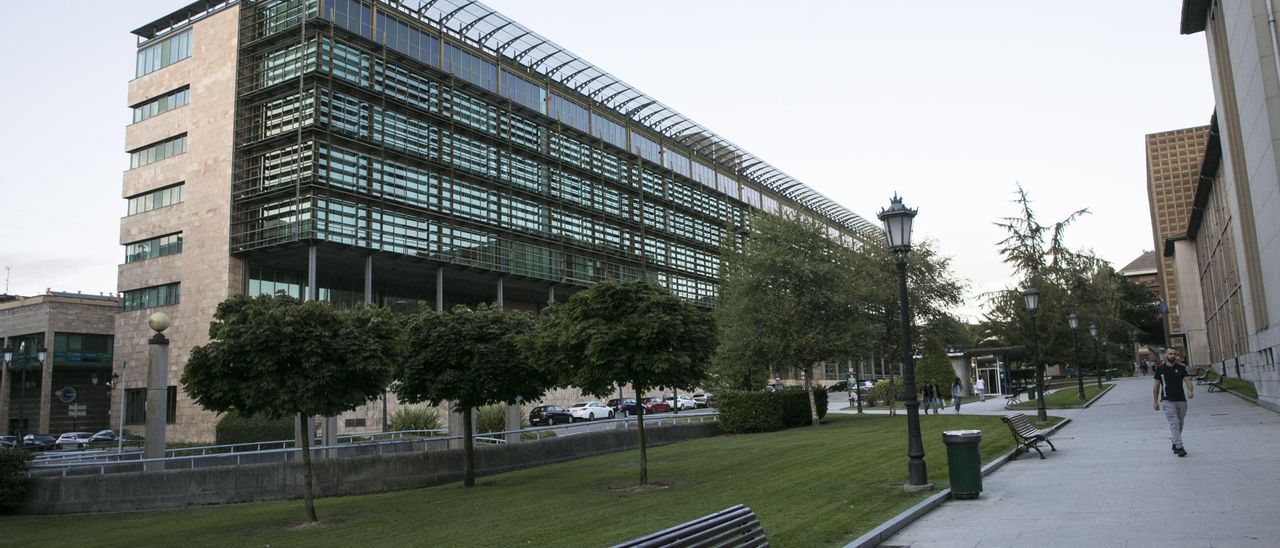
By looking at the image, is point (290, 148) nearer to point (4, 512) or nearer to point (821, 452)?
point (4, 512)

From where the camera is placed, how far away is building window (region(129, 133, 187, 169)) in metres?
49.6

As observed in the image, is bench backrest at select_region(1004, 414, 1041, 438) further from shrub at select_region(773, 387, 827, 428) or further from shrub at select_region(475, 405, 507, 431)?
shrub at select_region(475, 405, 507, 431)

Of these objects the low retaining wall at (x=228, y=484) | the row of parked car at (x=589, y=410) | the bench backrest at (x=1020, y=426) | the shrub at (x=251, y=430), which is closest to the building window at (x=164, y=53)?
the shrub at (x=251, y=430)

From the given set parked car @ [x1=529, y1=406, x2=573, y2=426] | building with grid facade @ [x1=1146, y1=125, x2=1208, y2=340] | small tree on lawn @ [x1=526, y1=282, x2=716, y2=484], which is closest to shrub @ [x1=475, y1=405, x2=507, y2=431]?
small tree on lawn @ [x1=526, y1=282, x2=716, y2=484]

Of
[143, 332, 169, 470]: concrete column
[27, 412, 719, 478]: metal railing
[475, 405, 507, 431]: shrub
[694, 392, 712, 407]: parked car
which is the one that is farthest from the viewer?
[694, 392, 712, 407]: parked car

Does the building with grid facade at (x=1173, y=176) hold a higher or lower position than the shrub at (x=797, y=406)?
higher

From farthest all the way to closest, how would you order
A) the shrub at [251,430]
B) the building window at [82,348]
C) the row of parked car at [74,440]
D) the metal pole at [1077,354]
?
the building window at [82,348]
the row of parked car at [74,440]
the metal pole at [1077,354]
the shrub at [251,430]

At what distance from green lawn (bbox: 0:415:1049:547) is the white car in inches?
1099

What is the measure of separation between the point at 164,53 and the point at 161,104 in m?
3.25

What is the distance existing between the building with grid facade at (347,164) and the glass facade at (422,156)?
0.11 metres

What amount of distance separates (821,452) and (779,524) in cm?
1169

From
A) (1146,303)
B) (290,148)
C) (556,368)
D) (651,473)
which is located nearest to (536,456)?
(651,473)

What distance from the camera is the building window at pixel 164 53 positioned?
50531 mm

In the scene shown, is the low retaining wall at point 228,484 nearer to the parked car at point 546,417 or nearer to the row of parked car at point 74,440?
the parked car at point 546,417
